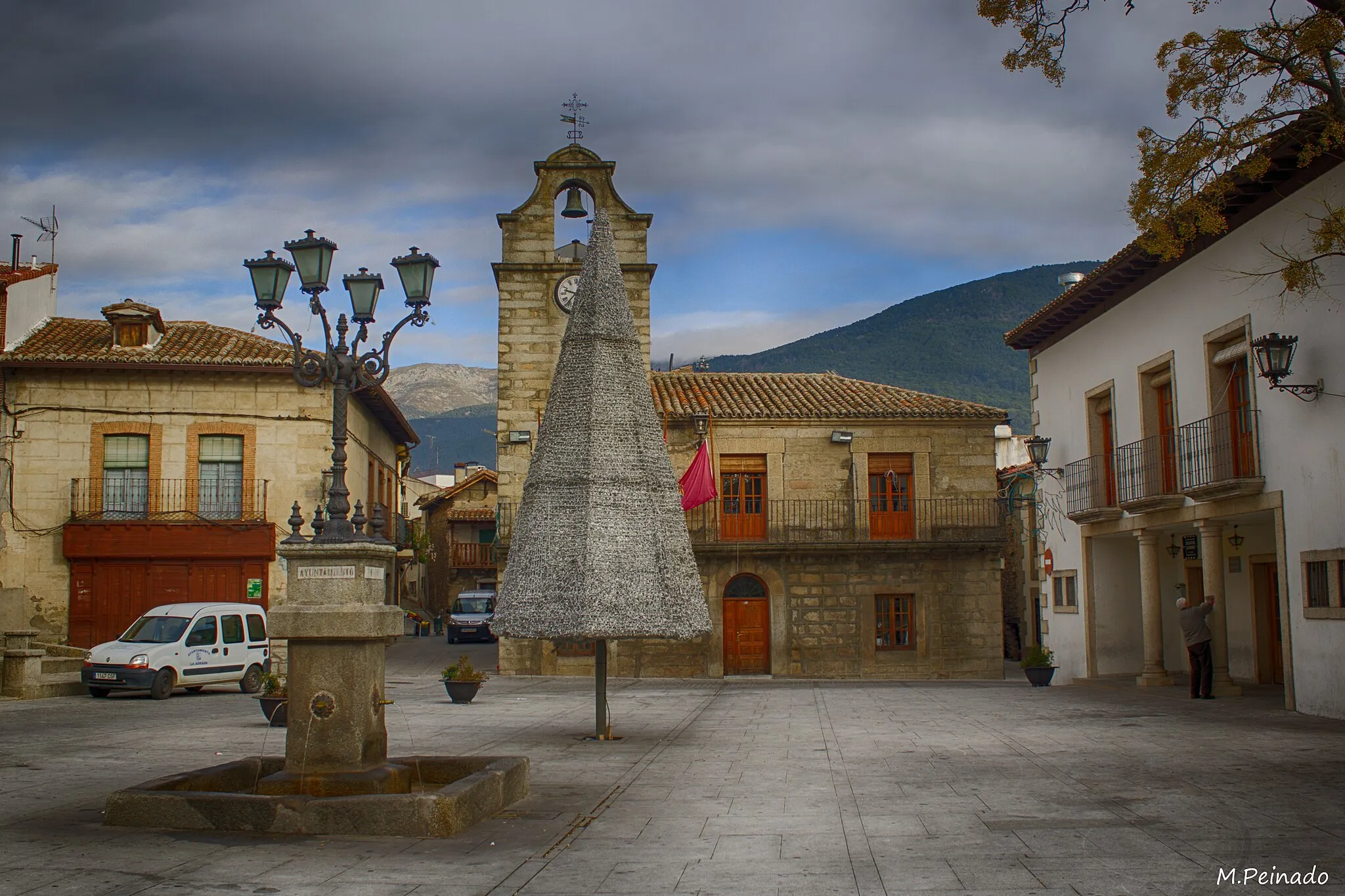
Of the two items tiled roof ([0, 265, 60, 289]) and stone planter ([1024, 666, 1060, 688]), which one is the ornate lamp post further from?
tiled roof ([0, 265, 60, 289])

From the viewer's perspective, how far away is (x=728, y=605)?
100ft

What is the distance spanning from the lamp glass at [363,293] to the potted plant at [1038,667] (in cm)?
1613

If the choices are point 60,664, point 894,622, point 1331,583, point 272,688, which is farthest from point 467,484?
point 1331,583

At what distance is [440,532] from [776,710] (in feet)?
144

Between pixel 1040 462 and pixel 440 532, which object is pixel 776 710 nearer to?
pixel 1040 462

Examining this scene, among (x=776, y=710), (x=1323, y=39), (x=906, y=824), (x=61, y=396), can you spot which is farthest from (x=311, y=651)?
(x=61, y=396)

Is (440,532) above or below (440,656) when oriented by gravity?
above

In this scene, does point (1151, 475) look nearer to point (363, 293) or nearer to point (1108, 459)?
point (1108, 459)

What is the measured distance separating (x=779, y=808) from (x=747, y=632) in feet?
→ 71.0

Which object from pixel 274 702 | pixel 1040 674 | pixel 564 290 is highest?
pixel 564 290

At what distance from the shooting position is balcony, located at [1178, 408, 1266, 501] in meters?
17.0

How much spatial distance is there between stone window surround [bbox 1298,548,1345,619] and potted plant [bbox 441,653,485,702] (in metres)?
11.7

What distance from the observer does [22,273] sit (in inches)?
1122

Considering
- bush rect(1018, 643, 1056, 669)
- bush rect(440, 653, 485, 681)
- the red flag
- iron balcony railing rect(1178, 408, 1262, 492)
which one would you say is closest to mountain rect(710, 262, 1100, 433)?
the red flag
